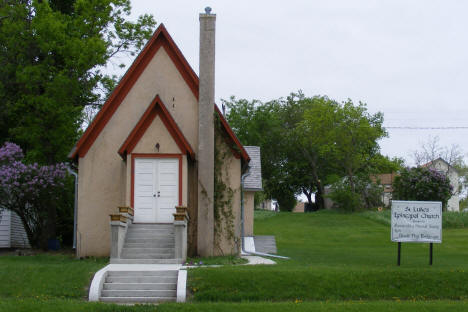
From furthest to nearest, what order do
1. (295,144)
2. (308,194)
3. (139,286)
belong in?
(308,194)
(295,144)
(139,286)

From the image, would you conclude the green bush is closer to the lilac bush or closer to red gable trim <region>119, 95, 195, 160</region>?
the lilac bush

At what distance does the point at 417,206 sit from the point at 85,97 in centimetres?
1736

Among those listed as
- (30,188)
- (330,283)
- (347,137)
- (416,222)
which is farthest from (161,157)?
(347,137)

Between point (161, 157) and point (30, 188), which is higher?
point (161, 157)

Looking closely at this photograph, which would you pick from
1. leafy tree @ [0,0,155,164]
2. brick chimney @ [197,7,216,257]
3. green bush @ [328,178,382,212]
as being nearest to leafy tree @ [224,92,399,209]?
green bush @ [328,178,382,212]

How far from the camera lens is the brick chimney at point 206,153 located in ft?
63.8

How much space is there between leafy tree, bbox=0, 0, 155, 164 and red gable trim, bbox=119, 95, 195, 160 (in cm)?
587

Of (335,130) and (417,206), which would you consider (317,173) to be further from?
(417,206)

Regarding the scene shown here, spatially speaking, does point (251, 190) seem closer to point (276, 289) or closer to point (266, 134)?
point (276, 289)

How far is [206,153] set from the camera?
1953 centimetres

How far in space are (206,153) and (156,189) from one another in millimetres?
Answer: 2157

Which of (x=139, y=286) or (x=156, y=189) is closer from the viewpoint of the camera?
(x=139, y=286)

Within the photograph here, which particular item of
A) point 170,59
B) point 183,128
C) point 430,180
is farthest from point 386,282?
point 430,180

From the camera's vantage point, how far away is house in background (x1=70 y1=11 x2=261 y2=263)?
64.3ft
